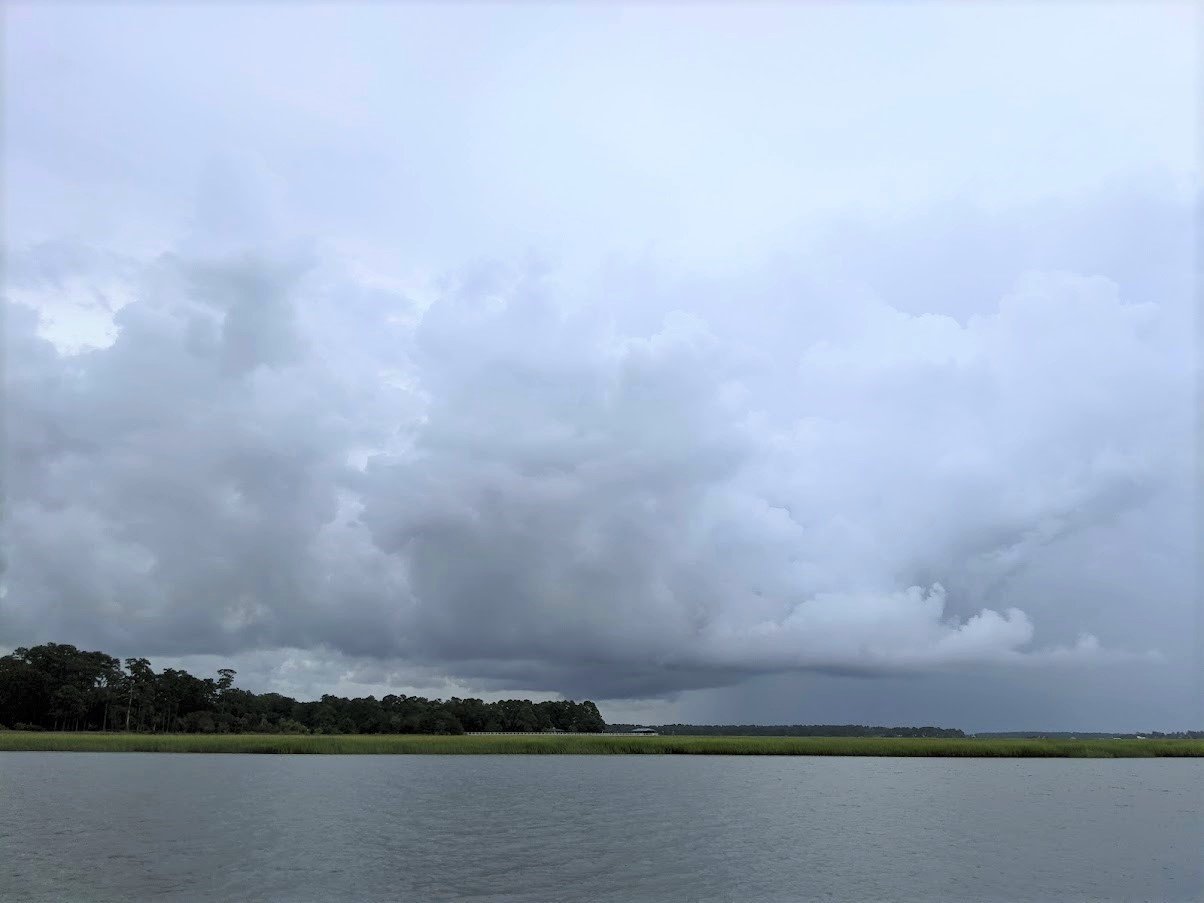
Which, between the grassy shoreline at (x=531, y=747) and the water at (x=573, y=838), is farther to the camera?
the grassy shoreline at (x=531, y=747)

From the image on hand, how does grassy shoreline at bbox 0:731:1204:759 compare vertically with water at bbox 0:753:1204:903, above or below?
below

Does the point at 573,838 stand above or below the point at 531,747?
above

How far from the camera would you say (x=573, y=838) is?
50.7m

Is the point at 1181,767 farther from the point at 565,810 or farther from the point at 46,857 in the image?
the point at 46,857

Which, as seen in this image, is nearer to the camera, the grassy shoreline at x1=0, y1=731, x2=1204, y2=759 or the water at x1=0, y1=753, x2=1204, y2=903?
the water at x1=0, y1=753, x2=1204, y2=903

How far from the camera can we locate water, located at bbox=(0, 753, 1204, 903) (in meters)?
37.8

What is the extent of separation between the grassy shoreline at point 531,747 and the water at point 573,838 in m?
41.2

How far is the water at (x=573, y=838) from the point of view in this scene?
37.8 metres

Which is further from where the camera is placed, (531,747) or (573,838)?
(531,747)

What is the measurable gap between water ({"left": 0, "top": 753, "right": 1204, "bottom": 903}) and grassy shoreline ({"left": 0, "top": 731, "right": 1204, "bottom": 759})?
4125 cm

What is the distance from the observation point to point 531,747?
150 metres

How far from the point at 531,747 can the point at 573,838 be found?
104 metres

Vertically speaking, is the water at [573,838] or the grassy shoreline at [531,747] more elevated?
the water at [573,838]

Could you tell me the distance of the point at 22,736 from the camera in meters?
140
